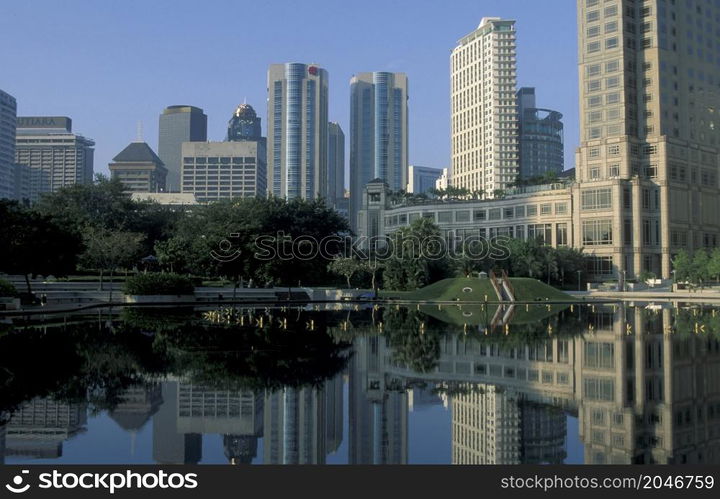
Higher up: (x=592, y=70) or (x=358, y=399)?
(x=592, y=70)

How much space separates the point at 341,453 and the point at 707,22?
12035cm

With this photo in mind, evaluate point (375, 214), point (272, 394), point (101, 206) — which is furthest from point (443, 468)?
point (375, 214)

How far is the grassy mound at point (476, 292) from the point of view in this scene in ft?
211

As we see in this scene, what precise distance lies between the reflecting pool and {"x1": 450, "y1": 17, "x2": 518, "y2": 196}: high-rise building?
163 m

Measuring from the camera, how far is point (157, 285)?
5559 centimetres

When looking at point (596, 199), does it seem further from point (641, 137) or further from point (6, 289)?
point (6, 289)

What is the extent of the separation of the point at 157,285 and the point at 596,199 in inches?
2735

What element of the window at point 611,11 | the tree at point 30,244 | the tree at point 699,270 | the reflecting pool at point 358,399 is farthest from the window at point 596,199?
the tree at point 30,244

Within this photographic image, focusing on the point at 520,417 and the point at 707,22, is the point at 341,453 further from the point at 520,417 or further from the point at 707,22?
→ the point at 707,22

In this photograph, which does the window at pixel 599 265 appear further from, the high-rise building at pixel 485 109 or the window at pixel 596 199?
the high-rise building at pixel 485 109

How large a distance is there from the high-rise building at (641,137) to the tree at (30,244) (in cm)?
7525

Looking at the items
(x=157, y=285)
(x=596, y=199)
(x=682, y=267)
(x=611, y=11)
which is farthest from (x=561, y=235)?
(x=157, y=285)

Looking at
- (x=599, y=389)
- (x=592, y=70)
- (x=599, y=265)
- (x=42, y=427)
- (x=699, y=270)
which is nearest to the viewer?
(x=42, y=427)

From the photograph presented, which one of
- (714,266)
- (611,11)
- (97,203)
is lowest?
(714,266)
